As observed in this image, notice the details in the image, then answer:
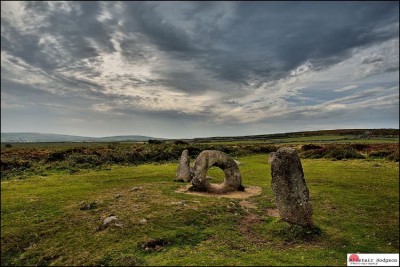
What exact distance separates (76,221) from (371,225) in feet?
57.5

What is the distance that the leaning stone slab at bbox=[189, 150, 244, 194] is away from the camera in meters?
27.5

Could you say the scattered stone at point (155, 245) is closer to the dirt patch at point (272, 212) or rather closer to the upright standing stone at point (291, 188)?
the upright standing stone at point (291, 188)

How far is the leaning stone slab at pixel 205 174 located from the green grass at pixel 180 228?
8.52ft

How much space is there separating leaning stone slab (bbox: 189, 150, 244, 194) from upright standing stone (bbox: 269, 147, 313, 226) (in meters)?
10.9

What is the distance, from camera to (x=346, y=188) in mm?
28797

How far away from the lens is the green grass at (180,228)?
1336 centimetres

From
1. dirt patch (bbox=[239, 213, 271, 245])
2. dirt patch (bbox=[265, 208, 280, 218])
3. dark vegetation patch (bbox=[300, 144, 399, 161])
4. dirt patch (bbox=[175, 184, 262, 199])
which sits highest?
dark vegetation patch (bbox=[300, 144, 399, 161])

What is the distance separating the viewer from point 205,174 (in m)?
27.8

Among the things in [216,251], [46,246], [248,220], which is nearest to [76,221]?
[46,246]

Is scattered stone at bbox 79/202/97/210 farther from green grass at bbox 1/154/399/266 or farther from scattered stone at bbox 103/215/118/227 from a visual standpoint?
scattered stone at bbox 103/215/118/227

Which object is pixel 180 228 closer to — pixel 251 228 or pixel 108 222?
pixel 108 222

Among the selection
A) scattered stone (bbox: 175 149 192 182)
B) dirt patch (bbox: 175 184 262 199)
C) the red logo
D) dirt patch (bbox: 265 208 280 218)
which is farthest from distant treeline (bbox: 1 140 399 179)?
the red logo

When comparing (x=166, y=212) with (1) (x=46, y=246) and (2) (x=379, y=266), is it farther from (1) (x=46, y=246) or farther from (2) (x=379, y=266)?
(2) (x=379, y=266)

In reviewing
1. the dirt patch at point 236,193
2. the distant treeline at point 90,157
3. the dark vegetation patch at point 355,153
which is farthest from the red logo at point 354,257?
the dark vegetation patch at point 355,153
